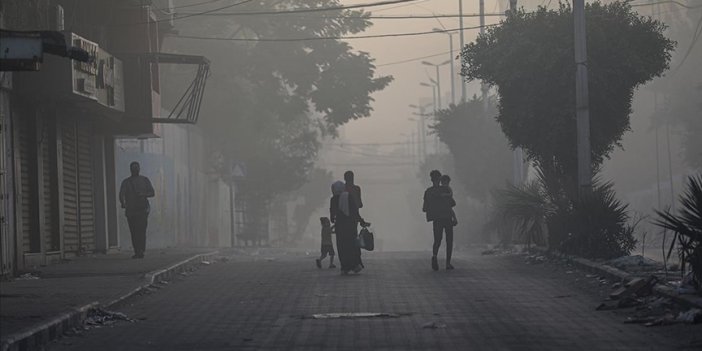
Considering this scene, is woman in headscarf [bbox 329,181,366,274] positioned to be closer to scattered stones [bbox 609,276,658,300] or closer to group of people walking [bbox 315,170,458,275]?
group of people walking [bbox 315,170,458,275]

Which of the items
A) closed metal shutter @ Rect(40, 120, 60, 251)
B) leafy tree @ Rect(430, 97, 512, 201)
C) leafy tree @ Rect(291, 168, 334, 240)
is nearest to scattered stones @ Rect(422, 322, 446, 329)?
closed metal shutter @ Rect(40, 120, 60, 251)

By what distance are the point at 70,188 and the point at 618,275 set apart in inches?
522

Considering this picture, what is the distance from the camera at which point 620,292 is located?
49.1ft

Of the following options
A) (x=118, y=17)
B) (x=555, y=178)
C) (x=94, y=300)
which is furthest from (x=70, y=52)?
(x=118, y=17)

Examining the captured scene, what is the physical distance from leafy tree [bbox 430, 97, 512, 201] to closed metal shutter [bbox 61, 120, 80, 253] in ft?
81.3

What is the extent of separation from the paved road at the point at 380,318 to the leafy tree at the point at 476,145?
3107cm

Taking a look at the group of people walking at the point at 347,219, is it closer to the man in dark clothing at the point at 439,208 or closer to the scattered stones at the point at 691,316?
the man in dark clothing at the point at 439,208

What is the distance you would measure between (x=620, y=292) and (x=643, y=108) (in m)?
88.0

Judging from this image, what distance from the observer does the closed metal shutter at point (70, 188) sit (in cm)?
2661

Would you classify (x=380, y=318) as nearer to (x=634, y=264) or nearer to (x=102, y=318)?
Answer: (x=102, y=318)

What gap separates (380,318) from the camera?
13766mm

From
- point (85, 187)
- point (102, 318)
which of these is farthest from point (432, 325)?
point (85, 187)

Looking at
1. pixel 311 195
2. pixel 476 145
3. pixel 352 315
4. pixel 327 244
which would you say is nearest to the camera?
pixel 352 315

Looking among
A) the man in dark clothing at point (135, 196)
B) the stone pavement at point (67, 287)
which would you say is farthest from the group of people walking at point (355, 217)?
the man in dark clothing at point (135, 196)
